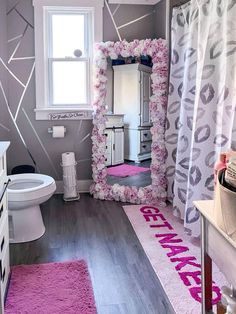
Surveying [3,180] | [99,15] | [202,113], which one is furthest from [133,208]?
[99,15]

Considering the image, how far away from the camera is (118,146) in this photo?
389 centimetres

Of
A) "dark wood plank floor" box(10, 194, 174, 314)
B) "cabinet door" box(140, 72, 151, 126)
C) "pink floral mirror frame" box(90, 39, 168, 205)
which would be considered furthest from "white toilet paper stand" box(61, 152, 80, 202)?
"cabinet door" box(140, 72, 151, 126)

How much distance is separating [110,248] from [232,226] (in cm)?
174

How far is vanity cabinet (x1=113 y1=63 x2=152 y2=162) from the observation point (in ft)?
12.3

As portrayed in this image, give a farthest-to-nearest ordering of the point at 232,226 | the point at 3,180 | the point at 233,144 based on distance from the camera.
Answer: the point at 233,144
the point at 3,180
the point at 232,226

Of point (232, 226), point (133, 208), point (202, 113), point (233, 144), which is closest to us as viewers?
point (232, 226)

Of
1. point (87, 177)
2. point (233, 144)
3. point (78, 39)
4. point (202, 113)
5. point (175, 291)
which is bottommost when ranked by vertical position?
point (175, 291)

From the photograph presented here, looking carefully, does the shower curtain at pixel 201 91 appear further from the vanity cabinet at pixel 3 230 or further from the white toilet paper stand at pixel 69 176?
the vanity cabinet at pixel 3 230

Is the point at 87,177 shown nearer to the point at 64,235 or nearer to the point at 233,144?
the point at 64,235

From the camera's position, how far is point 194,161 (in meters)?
2.70

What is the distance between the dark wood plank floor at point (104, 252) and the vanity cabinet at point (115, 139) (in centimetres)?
51

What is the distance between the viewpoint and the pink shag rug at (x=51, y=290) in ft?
6.40

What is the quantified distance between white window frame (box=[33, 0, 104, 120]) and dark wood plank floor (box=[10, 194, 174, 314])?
106 cm

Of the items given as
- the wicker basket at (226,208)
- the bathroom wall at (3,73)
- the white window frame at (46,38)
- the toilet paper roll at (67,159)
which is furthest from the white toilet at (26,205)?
the wicker basket at (226,208)
